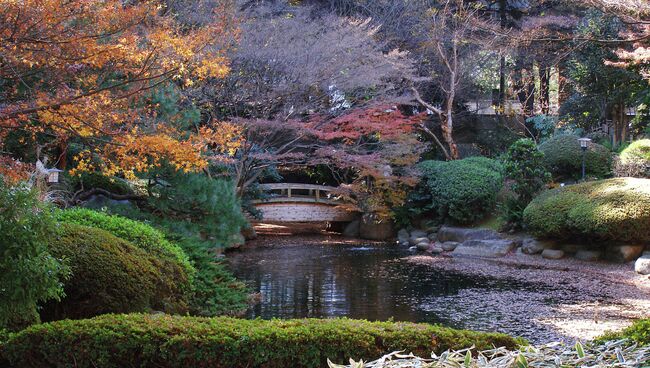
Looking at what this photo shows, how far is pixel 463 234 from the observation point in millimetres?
15430

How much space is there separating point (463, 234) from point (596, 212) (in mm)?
3510

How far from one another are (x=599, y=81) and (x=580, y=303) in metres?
10.5

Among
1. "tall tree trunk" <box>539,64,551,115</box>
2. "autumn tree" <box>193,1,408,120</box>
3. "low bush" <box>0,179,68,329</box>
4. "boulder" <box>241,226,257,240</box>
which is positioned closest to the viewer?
"low bush" <box>0,179,68,329</box>

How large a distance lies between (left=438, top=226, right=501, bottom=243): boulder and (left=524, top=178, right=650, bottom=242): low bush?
1.12 metres

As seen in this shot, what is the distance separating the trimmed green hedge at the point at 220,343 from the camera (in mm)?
4359

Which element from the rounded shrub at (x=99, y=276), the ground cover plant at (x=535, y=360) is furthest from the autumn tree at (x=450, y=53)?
the ground cover plant at (x=535, y=360)

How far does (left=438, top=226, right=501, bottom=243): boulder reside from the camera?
1495cm

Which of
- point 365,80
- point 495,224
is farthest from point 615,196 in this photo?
point 365,80

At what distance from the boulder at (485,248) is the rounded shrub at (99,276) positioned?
9.34 meters

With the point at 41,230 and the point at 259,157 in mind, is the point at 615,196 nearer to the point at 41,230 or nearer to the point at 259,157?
the point at 259,157

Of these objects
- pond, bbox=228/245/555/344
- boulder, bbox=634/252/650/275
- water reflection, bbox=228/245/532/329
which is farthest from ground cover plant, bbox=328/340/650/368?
boulder, bbox=634/252/650/275

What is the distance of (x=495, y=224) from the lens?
1565 centimetres

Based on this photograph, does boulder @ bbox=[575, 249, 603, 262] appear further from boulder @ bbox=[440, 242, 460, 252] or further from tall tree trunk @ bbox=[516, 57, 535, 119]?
tall tree trunk @ bbox=[516, 57, 535, 119]

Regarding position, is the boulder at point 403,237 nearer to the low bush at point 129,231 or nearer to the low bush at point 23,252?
the low bush at point 129,231
